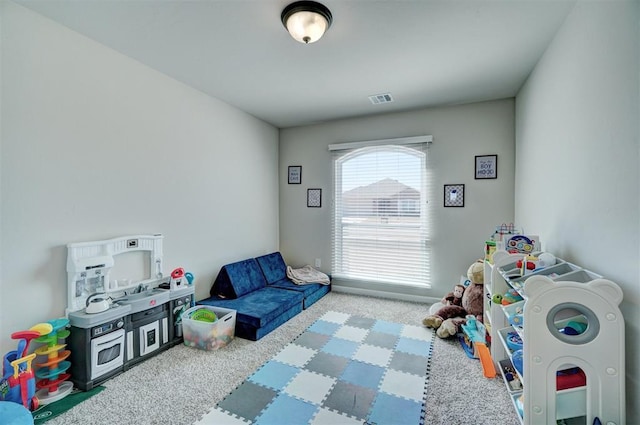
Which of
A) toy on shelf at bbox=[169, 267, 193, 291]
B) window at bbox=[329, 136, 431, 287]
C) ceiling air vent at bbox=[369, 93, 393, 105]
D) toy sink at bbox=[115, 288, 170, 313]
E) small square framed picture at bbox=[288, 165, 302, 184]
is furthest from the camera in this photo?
small square framed picture at bbox=[288, 165, 302, 184]

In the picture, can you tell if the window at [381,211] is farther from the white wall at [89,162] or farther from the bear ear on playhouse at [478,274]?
the white wall at [89,162]

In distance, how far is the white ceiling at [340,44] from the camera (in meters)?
1.81

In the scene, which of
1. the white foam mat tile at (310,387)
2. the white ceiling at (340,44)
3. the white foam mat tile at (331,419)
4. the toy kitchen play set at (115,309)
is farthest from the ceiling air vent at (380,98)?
the white foam mat tile at (331,419)

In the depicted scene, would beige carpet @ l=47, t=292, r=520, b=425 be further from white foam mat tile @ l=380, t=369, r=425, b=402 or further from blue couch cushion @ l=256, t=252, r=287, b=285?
blue couch cushion @ l=256, t=252, r=287, b=285

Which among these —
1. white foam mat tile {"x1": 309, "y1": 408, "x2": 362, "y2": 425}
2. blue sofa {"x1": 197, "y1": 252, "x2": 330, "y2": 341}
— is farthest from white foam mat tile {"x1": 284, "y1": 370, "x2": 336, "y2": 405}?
blue sofa {"x1": 197, "y1": 252, "x2": 330, "y2": 341}

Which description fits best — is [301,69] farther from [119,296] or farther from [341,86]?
[119,296]

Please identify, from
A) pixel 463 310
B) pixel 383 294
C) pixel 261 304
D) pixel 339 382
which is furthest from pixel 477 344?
pixel 261 304

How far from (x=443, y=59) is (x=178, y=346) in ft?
11.6

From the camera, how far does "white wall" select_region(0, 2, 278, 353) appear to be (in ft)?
5.95

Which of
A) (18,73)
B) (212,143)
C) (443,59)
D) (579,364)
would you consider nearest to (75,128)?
(18,73)

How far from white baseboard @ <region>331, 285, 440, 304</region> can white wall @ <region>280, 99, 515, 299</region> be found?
8cm

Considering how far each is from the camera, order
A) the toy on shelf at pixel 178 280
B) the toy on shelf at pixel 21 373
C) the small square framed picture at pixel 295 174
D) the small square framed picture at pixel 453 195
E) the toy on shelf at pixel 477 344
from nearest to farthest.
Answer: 1. the toy on shelf at pixel 21 373
2. the toy on shelf at pixel 477 344
3. the toy on shelf at pixel 178 280
4. the small square framed picture at pixel 453 195
5. the small square framed picture at pixel 295 174

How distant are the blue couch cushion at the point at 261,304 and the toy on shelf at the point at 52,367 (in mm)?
1281

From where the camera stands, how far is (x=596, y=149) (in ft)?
4.92
